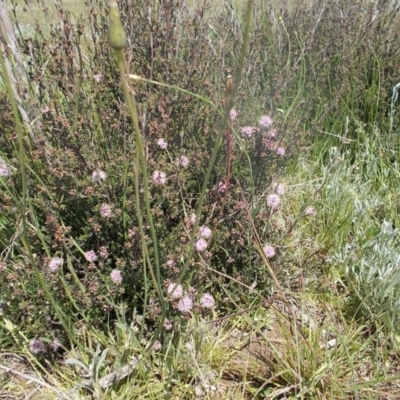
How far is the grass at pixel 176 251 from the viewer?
4.69 ft

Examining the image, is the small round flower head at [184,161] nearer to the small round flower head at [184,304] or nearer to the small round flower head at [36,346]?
the small round flower head at [184,304]

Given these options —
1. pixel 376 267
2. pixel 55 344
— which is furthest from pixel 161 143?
pixel 376 267

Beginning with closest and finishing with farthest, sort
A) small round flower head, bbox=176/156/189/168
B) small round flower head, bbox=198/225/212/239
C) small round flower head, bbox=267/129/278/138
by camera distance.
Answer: small round flower head, bbox=198/225/212/239
small round flower head, bbox=176/156/189/168
small round flower head, bbox=267/129/278/138

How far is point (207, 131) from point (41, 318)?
3.38 feet

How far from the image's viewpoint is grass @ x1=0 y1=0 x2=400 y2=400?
4.69ft

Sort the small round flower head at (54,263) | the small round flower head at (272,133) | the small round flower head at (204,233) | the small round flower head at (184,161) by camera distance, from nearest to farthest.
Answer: the small round flower head at (54,263)
the small round flower head at (204,233)
the small round flower head at (184,161)
the small round flower head at (272,133)

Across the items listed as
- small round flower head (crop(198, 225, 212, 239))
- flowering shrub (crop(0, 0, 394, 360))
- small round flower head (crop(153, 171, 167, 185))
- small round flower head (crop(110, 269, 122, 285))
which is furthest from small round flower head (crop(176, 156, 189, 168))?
small round flower head (crop(110, 269, 122, 285))

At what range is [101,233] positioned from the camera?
1567 millimetres

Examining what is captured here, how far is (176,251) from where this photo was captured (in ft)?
5.12

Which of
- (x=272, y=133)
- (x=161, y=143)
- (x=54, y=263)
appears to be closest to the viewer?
(x=54, y=263)

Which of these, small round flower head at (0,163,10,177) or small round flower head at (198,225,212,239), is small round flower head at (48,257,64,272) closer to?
small round flower head at (0,163,10,177)

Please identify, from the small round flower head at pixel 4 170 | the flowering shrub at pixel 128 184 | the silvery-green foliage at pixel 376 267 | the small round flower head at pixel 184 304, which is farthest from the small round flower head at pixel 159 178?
the silvery-green foliage at pixel 376 267

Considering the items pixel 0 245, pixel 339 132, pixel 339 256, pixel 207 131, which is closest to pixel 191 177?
pixel 207 131

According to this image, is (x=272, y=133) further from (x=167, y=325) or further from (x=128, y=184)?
(x=167, y=325)
